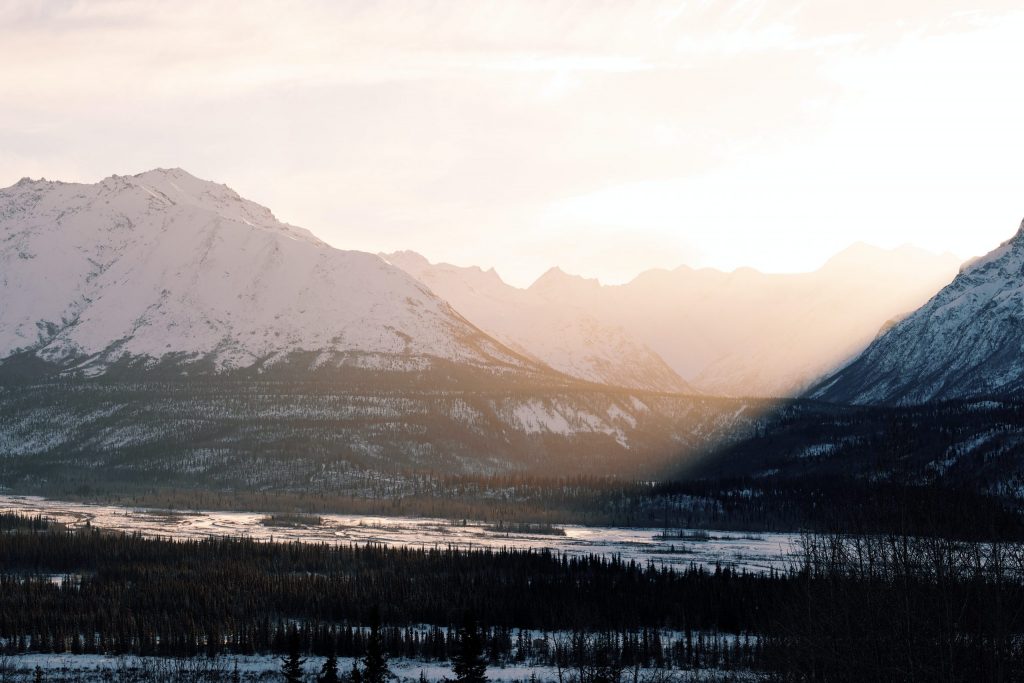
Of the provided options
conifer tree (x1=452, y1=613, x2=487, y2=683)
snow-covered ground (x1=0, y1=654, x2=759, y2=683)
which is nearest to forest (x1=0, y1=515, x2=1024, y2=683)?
snow-covered ground (x1=0, y1=654, x2=759, y2=683)

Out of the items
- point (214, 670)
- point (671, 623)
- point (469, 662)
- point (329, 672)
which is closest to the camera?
point (469, 662)

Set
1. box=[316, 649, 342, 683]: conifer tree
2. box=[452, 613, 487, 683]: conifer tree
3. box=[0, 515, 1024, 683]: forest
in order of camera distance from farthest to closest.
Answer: box=[316, 649, 342, 683]: conifer tree
box=[452, 613, 487, 683]: conifer tree
box=[0, 515, 1024, 683]: forest

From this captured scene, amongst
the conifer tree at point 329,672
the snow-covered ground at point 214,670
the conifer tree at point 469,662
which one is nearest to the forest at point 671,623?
the snow-covered ground at point 214,670

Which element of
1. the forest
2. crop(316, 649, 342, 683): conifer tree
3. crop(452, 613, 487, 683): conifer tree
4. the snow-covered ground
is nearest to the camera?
the forest

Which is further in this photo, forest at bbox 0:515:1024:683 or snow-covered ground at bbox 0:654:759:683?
snow-covered ground at bbox 0:654:759:683

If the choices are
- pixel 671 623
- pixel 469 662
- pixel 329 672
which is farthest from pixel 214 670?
pixel 671 623

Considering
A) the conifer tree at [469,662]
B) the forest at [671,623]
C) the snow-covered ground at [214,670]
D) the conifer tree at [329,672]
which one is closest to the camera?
the forest at [671,623]

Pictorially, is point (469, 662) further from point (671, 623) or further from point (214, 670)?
point (671, 623)

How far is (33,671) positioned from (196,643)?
22894 millimetres

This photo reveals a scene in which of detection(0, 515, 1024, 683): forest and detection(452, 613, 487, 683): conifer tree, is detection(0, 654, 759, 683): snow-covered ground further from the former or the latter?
detection(452, 613, 487, 683): conifer tree

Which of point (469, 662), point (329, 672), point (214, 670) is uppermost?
point (469, 662)

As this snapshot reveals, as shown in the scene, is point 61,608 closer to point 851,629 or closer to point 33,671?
point 33,671

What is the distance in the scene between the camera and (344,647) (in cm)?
16688

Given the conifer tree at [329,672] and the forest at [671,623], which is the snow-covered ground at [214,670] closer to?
the forest at [671,623]
